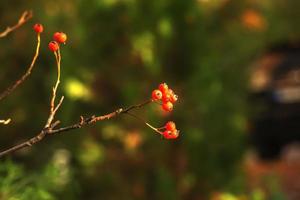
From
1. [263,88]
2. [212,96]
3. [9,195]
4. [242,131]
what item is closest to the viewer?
[9,195]

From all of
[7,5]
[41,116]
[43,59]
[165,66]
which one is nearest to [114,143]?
[165,66]

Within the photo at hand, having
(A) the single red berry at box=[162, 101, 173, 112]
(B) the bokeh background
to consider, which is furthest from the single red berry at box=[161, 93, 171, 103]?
(B) the bokeh background

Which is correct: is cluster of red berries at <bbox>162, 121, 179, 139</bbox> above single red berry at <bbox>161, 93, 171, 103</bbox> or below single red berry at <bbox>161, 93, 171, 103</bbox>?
below

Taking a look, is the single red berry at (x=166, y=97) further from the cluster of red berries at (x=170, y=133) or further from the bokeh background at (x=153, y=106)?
the bokeh background at (x=153, y=106)

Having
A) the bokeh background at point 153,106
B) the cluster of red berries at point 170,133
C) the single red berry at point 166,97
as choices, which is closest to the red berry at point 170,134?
the cluster of red berries at point 170,133

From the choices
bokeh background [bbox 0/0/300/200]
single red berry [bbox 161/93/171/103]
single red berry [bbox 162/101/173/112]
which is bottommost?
single red berry [bbox 162/101/173/112]

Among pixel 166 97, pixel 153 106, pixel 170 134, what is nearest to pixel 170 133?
pixel 170 134

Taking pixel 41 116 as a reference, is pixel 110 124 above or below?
below

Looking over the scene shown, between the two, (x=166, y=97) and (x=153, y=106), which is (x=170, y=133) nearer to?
(x=166, y=97)

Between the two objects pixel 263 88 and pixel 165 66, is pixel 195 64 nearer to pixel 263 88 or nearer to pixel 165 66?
pixel 165 66

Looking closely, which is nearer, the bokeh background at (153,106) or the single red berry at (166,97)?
the single red berry at (166,97)

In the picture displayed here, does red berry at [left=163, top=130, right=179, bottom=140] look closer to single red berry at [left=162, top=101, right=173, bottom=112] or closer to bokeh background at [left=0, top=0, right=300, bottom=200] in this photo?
single red berry at [left=162, top=101, right=173, bottom=112]
